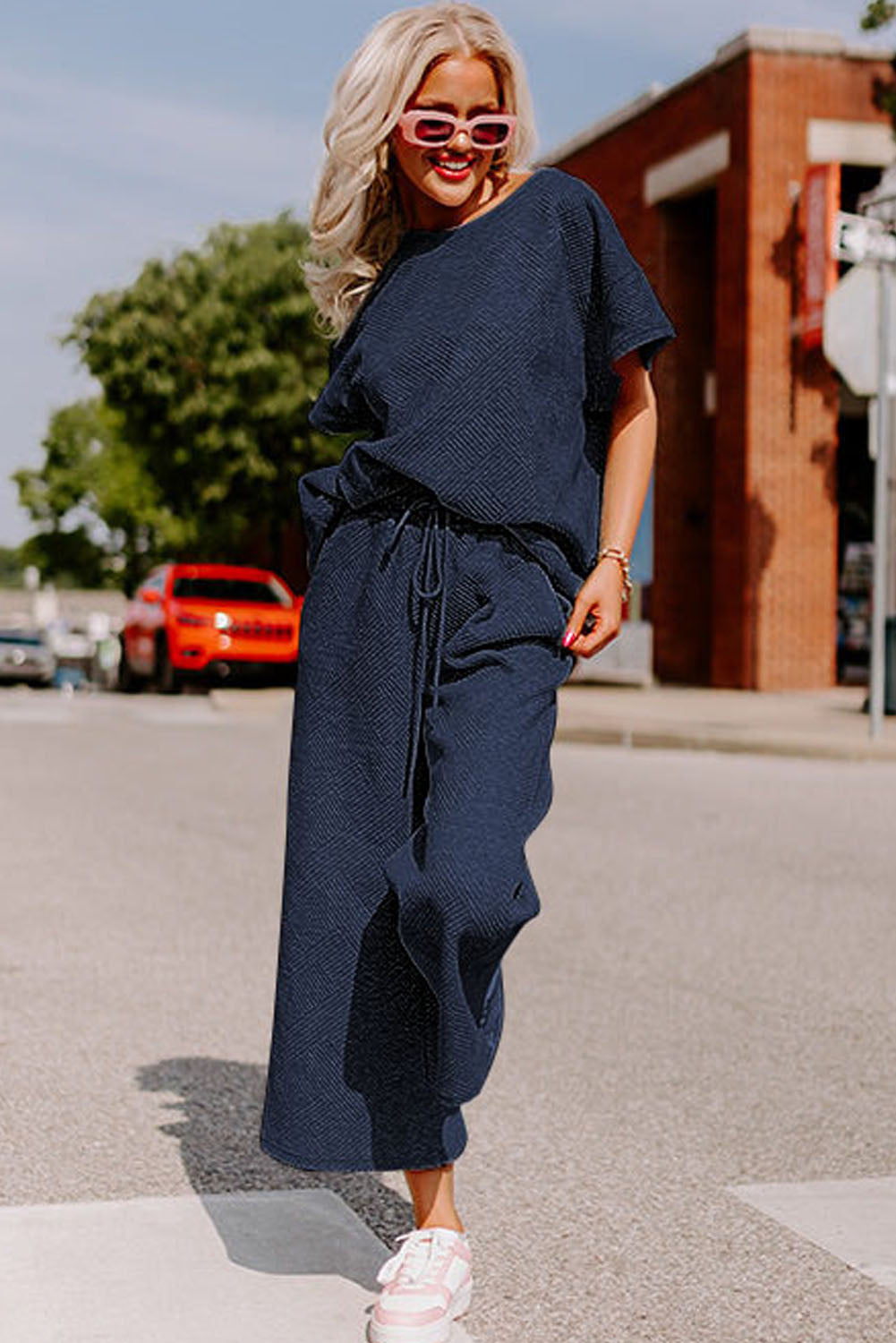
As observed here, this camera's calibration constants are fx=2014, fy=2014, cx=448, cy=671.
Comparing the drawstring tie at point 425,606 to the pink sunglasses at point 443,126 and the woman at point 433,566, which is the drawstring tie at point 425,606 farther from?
the pink sunglasses at point 443,126

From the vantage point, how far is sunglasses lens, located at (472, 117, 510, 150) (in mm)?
3021

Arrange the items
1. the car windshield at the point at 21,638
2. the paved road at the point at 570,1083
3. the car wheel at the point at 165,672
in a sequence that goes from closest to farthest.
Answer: the paved road at the point at 570,1083 < the car wheel at the point at 165,672 < the car windshield at the point at 21,638

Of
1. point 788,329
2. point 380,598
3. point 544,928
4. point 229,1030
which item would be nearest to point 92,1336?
point 380,598

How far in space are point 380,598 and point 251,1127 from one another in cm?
166

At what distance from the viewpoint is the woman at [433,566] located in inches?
115

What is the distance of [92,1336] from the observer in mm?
2902

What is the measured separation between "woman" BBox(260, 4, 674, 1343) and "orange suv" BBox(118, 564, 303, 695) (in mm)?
21899

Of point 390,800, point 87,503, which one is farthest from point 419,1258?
point 87,503

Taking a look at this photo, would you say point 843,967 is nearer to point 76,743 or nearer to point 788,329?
point 76,743

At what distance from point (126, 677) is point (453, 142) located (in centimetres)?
2550

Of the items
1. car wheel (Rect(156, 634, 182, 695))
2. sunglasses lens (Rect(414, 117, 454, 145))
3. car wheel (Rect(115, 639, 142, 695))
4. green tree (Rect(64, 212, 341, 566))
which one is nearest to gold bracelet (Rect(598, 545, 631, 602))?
sunglasses lens (Rect(414, 117, 454, 145))

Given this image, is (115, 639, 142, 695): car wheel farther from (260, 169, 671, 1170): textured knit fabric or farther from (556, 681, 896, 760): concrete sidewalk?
(260, 169, 671, 1170): textured knit fabric

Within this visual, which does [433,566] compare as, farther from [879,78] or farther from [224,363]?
[224,363]

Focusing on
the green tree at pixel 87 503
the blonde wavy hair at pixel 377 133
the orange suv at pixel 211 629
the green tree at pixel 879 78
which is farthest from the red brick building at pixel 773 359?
the green tree at pixel 87 503
